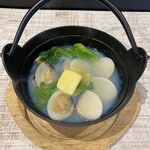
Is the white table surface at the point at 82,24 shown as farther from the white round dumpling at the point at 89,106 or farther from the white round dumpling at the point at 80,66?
the white round dumpling at the point at 80,66

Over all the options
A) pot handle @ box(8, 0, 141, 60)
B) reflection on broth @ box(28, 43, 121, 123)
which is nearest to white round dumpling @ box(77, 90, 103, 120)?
reflection on broth @ box(28, 43, 121, 123)

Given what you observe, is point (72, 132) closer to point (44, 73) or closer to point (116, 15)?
point (44, 73)

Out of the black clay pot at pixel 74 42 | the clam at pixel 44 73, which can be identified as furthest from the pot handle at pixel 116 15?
the clam at pixel 44 73

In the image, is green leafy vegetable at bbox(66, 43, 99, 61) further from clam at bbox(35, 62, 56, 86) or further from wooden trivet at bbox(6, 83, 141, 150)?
wooden trivet at bbox(6, 83, 141, 150)

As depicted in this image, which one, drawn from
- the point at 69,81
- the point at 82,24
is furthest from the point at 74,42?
the point at 82,24

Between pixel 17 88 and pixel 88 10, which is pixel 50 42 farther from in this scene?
pixel 88 10

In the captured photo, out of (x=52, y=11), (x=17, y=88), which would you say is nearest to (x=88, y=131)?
(x=17, y=88)
